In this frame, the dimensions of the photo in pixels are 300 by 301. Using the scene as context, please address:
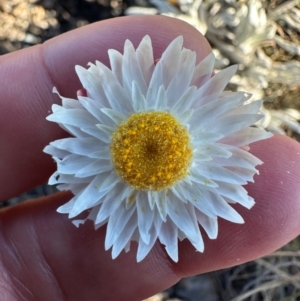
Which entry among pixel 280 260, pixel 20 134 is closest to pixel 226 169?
pixel 20 134

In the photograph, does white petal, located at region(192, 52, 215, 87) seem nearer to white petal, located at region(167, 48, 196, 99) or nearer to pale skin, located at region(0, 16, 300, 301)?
white petal, located at region(167, 48, 196, 99)

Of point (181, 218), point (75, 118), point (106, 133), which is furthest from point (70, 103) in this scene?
point (181, 218)

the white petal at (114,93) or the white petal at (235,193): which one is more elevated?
the white petal at (114,93)

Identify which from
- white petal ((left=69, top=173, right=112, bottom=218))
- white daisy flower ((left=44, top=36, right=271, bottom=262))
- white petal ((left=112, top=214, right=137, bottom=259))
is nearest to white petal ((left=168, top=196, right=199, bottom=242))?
white daisy flower ((left=44, top=36, right=271, bottom=262))

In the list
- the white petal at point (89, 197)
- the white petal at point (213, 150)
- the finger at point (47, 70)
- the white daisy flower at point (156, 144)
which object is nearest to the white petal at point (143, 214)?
the white daisy flower at point (156, 144)

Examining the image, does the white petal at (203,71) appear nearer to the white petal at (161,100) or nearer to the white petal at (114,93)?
the white petal at (161,100)

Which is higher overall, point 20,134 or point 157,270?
point 20,134

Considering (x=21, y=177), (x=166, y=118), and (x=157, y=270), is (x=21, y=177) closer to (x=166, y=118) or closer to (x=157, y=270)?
(x=157, y=270)
